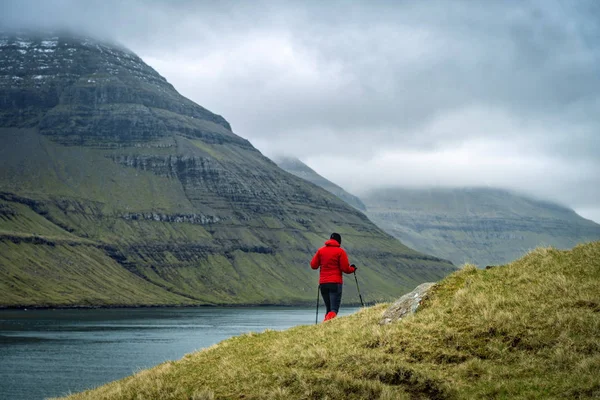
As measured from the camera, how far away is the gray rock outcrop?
22.4 meters

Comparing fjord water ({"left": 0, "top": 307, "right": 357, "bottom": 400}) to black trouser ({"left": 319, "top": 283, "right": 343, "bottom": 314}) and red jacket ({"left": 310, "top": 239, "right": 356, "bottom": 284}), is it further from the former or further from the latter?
red jacket ({"left": 310, "top": 239, "right": 356, "bottom": 284})

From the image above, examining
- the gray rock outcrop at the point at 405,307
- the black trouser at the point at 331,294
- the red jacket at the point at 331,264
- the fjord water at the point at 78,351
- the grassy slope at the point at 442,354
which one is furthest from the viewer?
the fjord water at the point at 78,351

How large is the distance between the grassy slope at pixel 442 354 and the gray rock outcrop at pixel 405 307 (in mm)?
384

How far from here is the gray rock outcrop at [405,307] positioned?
2240 centimetres

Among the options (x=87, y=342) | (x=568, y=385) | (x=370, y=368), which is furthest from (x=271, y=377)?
(x=87, y=342)

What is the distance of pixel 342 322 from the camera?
23.7 metres

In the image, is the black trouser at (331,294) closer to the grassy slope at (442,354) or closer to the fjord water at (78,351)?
the grassy slope at (442,354)

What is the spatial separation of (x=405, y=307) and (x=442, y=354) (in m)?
4.68

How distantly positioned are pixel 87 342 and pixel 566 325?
397 ft

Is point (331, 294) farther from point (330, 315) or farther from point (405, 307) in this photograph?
point (405, 307)

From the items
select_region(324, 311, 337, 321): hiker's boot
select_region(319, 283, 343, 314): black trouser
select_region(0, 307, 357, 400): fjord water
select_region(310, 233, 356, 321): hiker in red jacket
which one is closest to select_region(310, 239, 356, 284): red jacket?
select_region(310, 233, 356, 321): hiker in red jacket

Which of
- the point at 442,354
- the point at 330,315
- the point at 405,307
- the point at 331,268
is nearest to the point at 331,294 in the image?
the point at 330,315

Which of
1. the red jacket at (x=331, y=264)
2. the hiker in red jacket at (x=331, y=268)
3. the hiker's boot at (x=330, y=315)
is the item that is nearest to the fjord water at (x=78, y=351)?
the hiker's boot at (x=330, y=315)

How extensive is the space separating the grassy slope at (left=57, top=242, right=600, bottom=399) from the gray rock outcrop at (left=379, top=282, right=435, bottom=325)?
384mm
